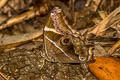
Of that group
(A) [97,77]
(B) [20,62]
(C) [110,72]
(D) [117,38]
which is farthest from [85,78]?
(B) [20,62]

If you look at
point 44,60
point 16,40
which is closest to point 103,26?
point 44,60

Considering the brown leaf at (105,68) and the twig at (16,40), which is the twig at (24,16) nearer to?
the twig at (16,40)

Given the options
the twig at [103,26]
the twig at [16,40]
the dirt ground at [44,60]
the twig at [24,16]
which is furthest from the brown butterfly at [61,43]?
the twig at [24,16]

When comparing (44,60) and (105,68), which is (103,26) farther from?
(44,60)

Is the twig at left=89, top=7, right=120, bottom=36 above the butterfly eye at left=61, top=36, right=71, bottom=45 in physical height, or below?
above

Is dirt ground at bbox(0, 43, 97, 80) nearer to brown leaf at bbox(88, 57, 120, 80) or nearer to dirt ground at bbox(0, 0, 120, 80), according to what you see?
dirt ground at bbox(0, 0, 120, 80)

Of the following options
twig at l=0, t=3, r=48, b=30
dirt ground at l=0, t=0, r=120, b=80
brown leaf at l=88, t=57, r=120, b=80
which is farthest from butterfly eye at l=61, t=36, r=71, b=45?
twig at l=0, t=3, r=48, b=30

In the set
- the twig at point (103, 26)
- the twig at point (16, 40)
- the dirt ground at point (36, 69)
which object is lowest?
the dirt ground at point (36, 69)

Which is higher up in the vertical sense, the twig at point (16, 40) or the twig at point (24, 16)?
the twig at point (24, 16)

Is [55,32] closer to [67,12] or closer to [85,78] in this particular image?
[85,78]
